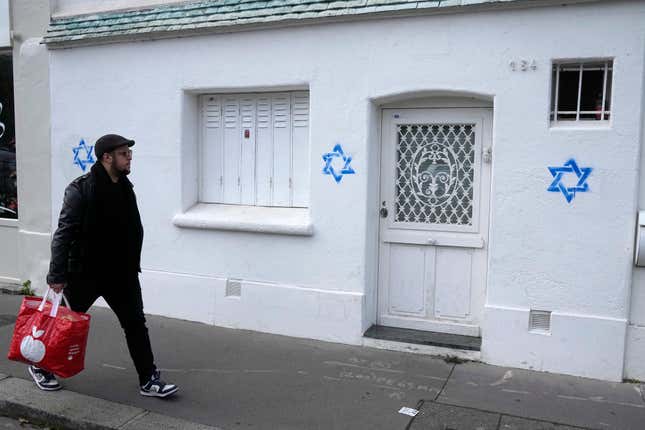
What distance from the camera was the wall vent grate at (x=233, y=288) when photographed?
6535mm

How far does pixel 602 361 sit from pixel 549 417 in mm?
967

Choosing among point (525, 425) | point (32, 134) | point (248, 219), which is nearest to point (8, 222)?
point (32, 134)

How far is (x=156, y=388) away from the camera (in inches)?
189

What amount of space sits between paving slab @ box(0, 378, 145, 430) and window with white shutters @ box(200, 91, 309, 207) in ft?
9.05

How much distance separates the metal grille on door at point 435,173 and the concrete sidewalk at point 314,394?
1.37 metres

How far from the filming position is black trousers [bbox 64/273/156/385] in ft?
15.4

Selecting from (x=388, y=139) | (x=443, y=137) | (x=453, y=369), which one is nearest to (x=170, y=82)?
(x=388, y=139)

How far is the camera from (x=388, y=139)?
6051mm

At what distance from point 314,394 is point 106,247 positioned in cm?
200

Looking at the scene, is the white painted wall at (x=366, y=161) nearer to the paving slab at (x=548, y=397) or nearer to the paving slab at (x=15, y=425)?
the paving slab at (x=548, y=397)

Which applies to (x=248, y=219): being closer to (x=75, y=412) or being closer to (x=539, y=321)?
(x=75, y=412)

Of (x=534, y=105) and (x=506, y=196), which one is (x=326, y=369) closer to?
(x=506, y=196)

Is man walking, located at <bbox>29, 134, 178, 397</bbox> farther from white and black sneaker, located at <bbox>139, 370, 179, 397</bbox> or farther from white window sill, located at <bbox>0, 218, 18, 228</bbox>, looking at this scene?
white window sill, located at <bbox>0, 218, 18, 228</bbox>

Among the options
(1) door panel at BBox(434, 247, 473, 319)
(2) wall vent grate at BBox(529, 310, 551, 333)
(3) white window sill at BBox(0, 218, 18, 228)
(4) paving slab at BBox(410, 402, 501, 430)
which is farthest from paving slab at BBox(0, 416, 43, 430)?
(2) wall vent grate at BBox(529, 310, 551, 333)
